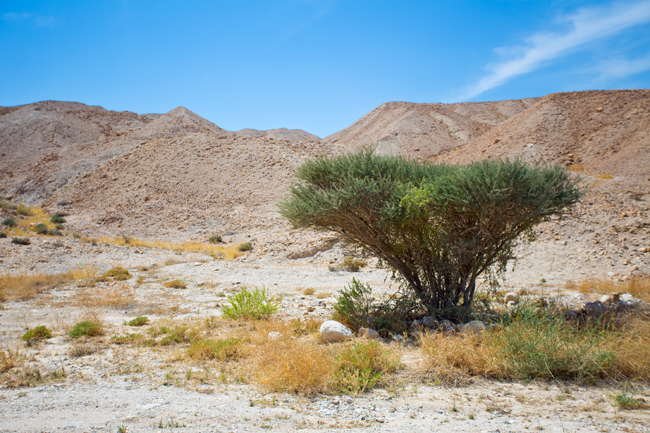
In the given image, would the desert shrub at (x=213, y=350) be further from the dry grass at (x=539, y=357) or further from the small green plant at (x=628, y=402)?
the small green plant at (x=628, y=402)

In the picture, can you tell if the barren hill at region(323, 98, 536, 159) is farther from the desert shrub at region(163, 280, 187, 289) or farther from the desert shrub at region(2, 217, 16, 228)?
the desert shrub at region(2, 217, 16, 228)

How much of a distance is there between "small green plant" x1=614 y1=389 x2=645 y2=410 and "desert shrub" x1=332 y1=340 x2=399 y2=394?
2456 mm

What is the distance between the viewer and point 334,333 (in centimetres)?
651

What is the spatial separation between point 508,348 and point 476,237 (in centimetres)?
247

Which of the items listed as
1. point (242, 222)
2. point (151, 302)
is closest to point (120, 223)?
point (242, 222)

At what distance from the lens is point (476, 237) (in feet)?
23.1

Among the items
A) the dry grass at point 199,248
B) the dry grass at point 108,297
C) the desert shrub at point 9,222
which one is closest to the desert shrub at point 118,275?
the dry grass at point 108,297

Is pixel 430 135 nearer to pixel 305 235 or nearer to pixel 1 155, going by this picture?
pixel 305 235

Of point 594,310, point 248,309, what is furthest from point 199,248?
point 594,310

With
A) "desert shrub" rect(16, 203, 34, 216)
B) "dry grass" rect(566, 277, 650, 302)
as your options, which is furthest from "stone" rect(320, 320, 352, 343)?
"desert shrub" rect(16, 203, 34, 216)

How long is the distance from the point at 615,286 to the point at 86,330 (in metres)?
14.6

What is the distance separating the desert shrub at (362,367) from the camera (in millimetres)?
4597

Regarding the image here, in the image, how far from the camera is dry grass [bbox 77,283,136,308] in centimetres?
1012

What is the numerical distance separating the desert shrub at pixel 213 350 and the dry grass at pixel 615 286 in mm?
10536
